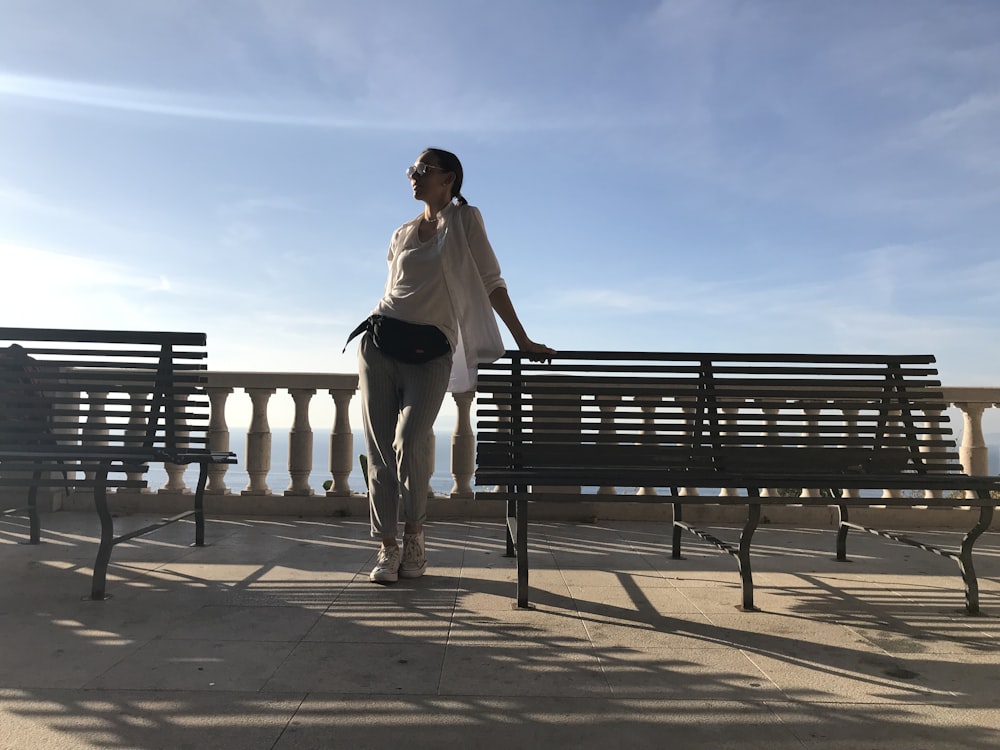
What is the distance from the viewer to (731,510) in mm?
5812

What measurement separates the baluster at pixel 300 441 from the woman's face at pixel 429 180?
9.39 feet

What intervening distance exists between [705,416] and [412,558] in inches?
73.2

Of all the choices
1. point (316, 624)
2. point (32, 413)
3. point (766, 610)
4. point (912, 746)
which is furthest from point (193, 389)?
point (912, 746)

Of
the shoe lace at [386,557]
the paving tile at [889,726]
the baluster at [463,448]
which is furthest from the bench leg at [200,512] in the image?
the paving tile at [889,726]

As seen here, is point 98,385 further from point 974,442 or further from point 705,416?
point 974,442

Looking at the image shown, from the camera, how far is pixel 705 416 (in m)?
4.05

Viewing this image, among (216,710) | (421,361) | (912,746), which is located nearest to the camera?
(912,746)

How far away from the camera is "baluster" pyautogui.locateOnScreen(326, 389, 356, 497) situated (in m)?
6.11

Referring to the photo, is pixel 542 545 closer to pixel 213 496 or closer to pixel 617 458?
pixel 617 458

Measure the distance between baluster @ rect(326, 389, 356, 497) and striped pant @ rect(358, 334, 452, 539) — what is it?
94.4 inches

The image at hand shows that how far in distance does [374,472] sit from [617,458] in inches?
52.4

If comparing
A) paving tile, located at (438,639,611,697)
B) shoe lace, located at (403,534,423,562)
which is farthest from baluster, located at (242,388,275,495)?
paving tile, located at (438,639,611,697)

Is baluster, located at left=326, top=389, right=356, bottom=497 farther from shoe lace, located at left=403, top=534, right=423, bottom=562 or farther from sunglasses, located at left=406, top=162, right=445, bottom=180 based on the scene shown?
sunglasses, located at left=406, top=162, right=445, bottom=180

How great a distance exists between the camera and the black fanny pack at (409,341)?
11.8 feet
